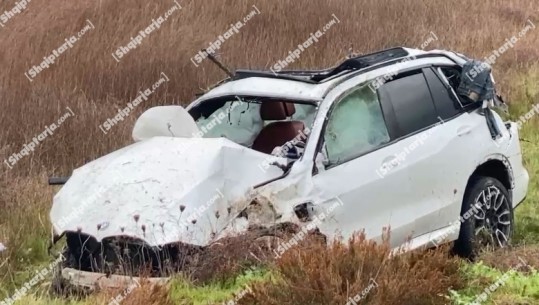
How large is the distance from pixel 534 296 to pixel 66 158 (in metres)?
6.09

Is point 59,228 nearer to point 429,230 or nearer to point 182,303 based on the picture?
point 182,303

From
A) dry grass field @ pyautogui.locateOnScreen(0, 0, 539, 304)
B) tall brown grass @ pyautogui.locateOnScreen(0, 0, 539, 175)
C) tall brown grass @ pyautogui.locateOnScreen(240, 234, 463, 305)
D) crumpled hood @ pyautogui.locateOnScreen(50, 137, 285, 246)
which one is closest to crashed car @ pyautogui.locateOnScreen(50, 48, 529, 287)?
crumpled hood @ pyautogui.locateOnScreen(50, 137, 285, 246)

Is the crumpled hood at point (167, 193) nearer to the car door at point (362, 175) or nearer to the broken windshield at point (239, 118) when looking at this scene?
the car door at point (362, 175)

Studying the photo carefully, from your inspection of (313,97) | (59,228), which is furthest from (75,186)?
(313,97)

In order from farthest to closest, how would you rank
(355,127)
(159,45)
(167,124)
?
(159,45), (167,124), (355,127)

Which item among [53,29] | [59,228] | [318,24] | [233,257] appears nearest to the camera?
[233,257]

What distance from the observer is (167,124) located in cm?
695

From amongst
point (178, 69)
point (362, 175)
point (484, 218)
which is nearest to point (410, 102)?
point (362, 175)

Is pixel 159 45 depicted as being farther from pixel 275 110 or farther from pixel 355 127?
pixel 355 127

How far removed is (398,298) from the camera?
16.8ft

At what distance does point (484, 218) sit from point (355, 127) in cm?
158

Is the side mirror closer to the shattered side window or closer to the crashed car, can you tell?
the crashed car

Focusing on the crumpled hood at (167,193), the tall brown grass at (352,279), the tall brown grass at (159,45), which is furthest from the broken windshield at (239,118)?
the tall brown grass at (159,45)

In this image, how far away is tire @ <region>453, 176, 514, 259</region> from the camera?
7.35 meters
